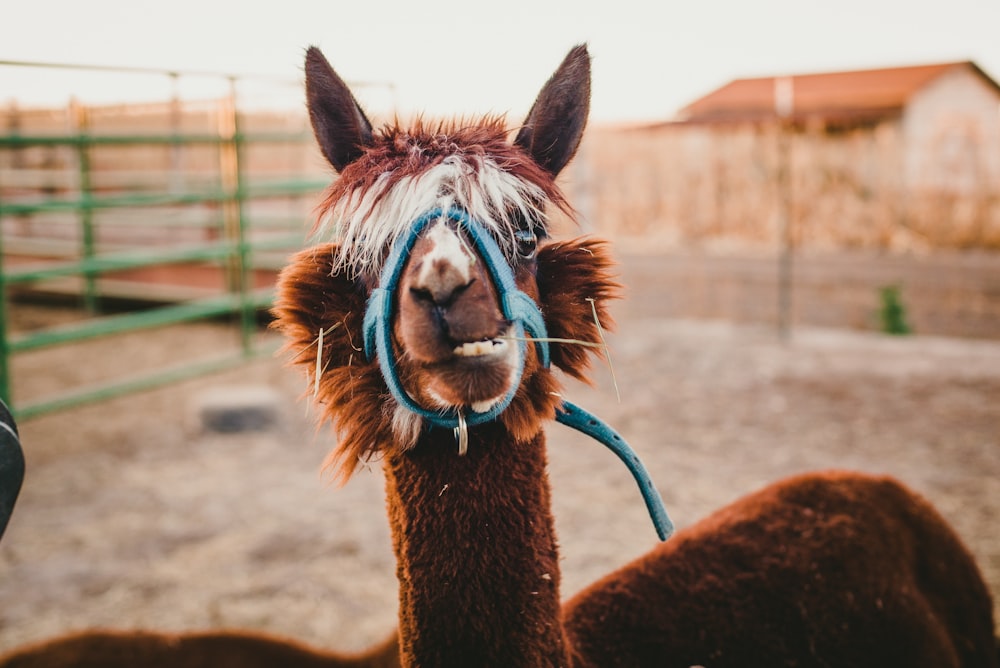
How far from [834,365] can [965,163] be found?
7311 millimetres

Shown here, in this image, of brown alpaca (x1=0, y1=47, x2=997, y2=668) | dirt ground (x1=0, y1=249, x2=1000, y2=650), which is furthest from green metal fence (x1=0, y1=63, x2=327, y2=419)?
brown alpaca (x1=0, y1=47, x2=997, y2=668)

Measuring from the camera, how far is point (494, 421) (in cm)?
141

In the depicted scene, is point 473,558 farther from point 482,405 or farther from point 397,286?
point 397,286

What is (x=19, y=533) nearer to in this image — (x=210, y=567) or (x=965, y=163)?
(x=210, y=567)

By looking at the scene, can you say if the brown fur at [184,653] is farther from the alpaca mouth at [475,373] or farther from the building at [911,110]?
the building at [911,110]

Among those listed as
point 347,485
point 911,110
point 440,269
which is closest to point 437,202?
point 440,269

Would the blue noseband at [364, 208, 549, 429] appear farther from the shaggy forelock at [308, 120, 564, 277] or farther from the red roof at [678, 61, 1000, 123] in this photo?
the red roof at [678, 61, 1000, 123]

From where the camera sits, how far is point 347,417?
4.73 ft

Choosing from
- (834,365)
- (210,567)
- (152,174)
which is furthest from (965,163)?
(210,567)

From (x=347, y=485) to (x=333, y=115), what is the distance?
112 inches

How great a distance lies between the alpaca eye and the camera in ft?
4.56

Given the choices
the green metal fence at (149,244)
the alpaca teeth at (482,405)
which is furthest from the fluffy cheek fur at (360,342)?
the green metal fence at (149,244)

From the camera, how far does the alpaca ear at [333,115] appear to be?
1.39 m

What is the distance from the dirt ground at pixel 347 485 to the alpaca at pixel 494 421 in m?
1.38
